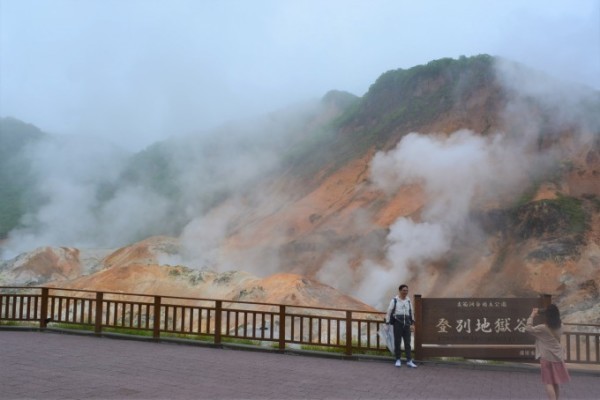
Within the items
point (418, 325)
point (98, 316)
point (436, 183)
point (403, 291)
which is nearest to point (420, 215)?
point (436, 183)

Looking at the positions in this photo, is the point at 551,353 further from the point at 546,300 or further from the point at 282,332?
the point at 282,332

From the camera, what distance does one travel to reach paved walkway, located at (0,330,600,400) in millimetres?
6821

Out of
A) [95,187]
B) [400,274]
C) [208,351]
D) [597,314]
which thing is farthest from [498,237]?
[95,187]

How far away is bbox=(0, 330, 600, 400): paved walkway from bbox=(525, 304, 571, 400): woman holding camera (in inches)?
40.2

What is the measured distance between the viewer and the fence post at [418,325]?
9844mm

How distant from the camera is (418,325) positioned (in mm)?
9953

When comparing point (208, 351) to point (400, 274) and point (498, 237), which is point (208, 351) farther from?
point (498, 237)

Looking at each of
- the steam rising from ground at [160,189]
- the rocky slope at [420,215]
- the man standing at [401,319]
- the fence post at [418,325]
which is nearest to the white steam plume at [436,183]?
the rocky slope at [420,215]

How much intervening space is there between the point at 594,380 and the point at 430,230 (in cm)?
1732

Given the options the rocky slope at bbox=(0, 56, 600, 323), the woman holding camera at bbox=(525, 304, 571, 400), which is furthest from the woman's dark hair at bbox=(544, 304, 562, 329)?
the rocky slope at bbox=(0, 56, 600, 323)

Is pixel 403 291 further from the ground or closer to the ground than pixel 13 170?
closer to the ground

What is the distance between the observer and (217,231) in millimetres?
37625

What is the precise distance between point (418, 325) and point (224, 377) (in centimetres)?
385

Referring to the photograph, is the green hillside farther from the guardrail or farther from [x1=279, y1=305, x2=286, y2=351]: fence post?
the guardrail
